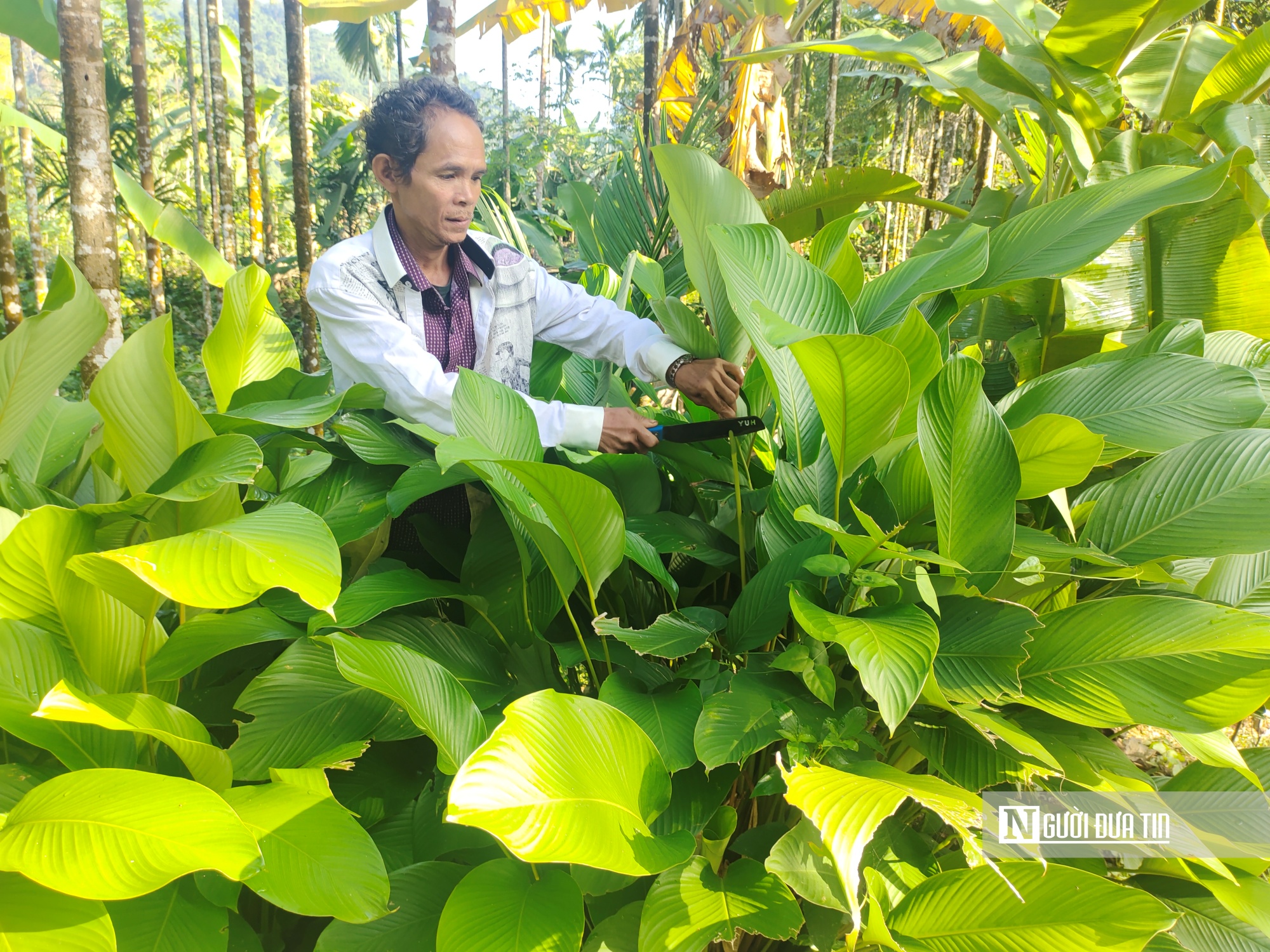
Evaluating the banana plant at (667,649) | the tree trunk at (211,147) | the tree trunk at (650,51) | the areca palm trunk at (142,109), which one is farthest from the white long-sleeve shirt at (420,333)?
the tree trunk at (211,147)

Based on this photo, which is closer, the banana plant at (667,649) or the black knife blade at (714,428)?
the banana plant at (667,649)

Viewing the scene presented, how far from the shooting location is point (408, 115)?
148cm

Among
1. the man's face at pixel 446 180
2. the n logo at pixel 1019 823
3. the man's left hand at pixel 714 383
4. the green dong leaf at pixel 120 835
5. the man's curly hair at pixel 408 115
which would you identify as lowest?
the n logo at pixel 1019 823

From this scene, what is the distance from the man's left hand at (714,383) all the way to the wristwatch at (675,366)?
0.06 ft

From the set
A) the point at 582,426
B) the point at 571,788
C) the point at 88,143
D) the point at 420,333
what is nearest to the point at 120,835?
the point at 571,788

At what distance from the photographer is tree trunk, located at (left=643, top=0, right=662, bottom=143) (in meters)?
5.62

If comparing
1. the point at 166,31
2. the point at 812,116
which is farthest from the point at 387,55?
the point at 812,116

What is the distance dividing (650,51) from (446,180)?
523cm

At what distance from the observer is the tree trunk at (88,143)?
3.07m

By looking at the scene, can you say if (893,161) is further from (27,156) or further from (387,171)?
(27,156)

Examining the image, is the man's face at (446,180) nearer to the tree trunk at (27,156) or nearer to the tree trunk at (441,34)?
the tree trunk at (441,34)

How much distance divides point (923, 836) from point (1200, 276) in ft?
3.92

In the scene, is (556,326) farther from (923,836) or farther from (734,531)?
(923,836)

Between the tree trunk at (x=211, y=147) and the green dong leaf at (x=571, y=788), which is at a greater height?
the tree trunk at (x=211, y=147)
